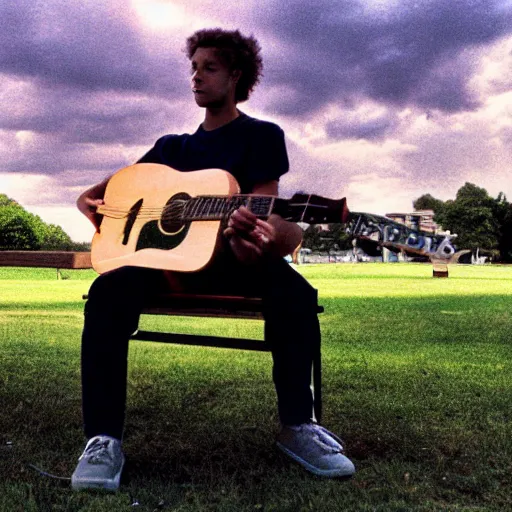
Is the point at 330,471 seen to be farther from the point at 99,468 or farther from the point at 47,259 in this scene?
the point at 47,259

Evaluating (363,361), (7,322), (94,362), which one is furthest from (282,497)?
(7,322)

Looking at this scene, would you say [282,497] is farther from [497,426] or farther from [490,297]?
[490,297]

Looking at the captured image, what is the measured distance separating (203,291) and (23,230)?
96.7 m

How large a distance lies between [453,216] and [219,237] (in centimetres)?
8744

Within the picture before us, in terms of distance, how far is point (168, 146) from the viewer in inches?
151

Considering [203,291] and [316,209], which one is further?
[203,291]

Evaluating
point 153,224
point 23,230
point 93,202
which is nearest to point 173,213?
point 153,224

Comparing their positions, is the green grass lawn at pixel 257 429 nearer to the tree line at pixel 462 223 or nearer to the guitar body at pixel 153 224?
the guitar body at pixel 153 224

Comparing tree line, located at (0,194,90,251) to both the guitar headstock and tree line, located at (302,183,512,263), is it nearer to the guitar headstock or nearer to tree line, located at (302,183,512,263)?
tree line, located at (302,183,512,263)

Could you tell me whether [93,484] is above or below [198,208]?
below

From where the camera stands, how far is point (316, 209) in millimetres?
2859

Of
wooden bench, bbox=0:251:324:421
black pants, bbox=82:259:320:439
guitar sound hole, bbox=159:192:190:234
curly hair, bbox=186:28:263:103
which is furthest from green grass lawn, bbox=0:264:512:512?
curly hair, bbox=186:28:263:103

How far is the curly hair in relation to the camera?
371 centimetres

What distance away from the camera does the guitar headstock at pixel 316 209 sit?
9.28 ft
